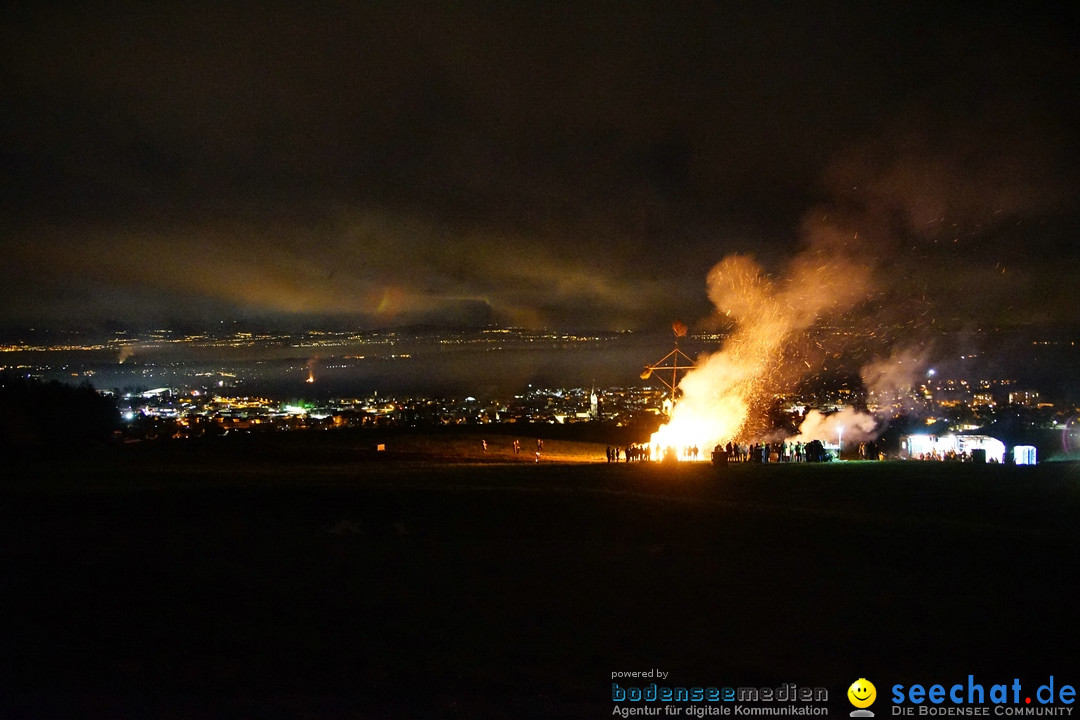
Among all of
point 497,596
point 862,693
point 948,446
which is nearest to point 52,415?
point 497,596

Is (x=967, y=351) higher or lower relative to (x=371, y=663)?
higher

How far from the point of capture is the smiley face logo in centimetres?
722

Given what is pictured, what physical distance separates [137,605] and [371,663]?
3.61m

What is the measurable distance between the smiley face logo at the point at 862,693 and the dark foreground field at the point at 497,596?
9 centimetres

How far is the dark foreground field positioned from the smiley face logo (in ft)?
0.30

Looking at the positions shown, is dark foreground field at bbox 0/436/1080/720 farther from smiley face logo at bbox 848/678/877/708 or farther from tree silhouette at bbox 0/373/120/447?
tree silhouette at bbox 0/373/120/447

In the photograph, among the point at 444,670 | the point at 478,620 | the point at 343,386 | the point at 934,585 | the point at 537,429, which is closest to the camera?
the point at 444,670

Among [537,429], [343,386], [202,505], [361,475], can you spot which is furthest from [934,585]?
[343,386]

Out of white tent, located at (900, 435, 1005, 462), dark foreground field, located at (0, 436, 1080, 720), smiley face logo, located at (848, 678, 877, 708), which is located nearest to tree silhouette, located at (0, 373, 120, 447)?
dark foreground field, located at (0, 436, 1080, 720)

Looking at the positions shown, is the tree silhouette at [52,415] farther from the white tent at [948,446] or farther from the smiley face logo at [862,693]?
the white tent at [948,446]

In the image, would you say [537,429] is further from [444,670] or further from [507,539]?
[444,670]

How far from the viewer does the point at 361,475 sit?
22.0 metres

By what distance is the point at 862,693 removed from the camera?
736cm

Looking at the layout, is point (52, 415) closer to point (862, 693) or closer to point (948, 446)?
point (948, 446)
